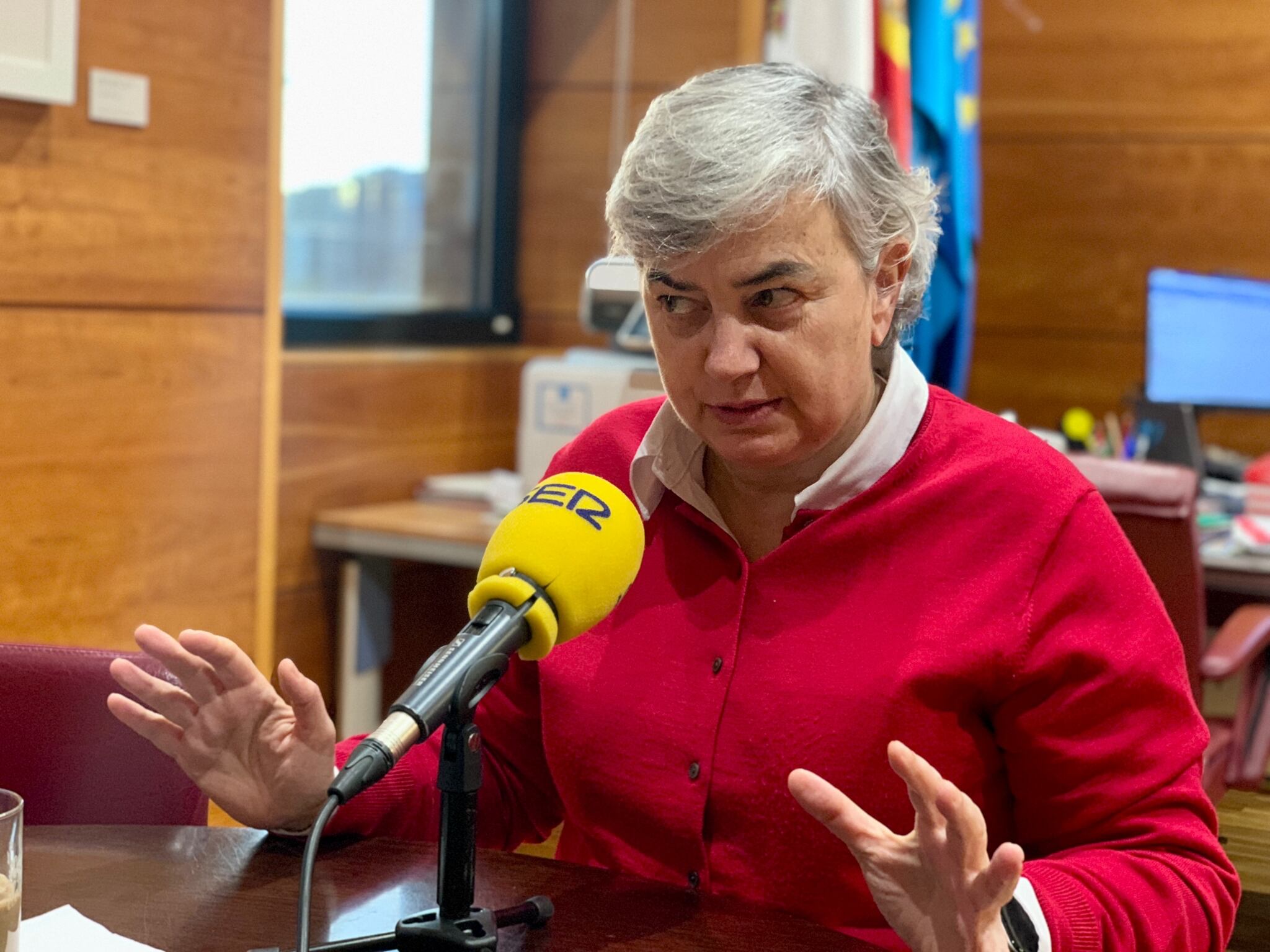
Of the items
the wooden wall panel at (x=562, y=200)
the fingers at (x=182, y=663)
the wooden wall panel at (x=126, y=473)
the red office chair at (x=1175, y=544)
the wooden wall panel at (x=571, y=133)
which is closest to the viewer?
the fingers at (x=182, y=663)

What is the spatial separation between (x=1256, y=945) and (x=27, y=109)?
6.61 ft

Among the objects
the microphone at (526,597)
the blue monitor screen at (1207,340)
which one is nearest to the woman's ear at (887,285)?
the microphone at (526,597)

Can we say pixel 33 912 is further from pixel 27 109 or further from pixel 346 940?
pixel 27 109

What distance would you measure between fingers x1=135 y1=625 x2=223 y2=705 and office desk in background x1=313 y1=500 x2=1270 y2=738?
1.66 m

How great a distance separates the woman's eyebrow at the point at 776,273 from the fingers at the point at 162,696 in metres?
0.56

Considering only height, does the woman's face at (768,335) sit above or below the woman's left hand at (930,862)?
above

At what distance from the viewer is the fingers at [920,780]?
0.91 m

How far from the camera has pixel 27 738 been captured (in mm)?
1411

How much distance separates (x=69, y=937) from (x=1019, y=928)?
65 cm

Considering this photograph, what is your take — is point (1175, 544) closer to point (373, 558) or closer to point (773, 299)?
point (773, 299)

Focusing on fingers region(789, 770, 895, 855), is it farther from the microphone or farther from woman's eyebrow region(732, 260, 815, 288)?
woman's eyebrow region(732, 260, 815, 288)

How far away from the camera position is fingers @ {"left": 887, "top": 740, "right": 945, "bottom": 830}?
908 mm

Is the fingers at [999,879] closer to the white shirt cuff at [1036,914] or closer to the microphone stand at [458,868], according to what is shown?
the white shirt cuff at [1036,914]

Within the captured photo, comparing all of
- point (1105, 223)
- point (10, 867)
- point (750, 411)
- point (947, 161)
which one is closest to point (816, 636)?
point (750, 411)
